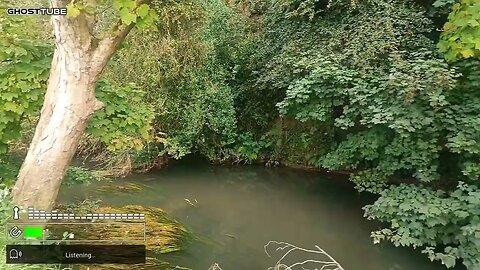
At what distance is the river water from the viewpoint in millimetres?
4328

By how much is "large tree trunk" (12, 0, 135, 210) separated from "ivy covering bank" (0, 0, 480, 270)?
8.0 inches

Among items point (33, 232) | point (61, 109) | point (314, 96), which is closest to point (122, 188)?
point (314, 96)

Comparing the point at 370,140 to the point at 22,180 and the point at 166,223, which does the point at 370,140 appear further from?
the point at 22,180

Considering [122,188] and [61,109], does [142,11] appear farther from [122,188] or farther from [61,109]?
[122,188]

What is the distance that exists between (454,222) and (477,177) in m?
0.47

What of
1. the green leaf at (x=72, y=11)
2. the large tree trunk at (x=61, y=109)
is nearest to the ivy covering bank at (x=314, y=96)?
the green leaf at (x=72, y=11)

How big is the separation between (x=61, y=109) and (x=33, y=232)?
0.94 meters

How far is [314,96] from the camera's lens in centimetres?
545

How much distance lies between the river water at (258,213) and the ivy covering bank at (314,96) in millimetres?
381

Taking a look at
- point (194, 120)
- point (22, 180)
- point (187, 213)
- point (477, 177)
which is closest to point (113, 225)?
point (22, 180)

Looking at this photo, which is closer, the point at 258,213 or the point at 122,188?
the point at 258,213

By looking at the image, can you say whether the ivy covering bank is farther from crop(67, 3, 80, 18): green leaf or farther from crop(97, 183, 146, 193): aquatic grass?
crop(97, 183, 146, 193): aquatic grass

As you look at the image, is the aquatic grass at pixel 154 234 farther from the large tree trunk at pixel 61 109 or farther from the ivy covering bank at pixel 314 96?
the ivy covering bank at pixel 314 96

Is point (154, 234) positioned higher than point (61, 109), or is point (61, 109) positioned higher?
point (61, 109)
